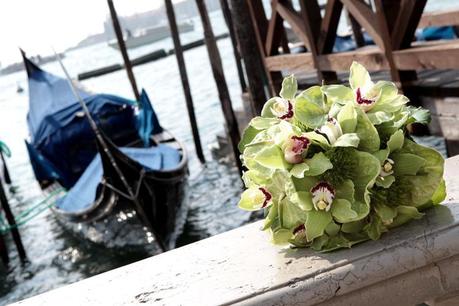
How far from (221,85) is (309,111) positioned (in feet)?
23.8

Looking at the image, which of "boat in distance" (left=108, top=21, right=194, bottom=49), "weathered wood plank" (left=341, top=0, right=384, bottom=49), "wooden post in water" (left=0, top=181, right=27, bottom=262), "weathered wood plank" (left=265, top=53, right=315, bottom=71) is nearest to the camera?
"weathered wood plank" (left=341, top=0, right=384, bottom=49)

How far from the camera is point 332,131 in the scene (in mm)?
1141

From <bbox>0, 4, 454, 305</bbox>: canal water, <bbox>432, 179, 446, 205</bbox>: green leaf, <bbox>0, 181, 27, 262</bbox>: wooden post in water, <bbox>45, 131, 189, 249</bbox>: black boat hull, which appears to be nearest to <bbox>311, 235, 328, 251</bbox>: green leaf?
<bbox>432, 179, 446, 205</bbox>: green leaf

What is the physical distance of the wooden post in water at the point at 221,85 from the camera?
8055mm

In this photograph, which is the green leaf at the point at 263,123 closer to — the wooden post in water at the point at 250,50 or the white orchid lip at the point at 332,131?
the white orchid lip at the point at 332,131

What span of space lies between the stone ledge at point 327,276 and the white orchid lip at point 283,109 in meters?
0.26

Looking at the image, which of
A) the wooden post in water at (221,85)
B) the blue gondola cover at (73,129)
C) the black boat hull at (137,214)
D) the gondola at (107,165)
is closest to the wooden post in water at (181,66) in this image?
the gondola at (107,165)

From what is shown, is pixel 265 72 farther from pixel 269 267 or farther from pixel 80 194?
pixel 269 267

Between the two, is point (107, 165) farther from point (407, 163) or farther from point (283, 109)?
point (407, 163)

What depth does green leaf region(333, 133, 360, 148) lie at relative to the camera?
111 centimetres

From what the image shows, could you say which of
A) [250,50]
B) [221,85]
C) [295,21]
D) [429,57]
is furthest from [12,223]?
[429,57]

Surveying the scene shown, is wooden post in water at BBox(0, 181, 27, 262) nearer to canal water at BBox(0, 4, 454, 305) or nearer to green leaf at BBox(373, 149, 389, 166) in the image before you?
canal water at BBox(0, 4, 454, 305)

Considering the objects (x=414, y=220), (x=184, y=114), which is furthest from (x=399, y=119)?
(x=184, y=114)

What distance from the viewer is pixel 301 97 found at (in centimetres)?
120
